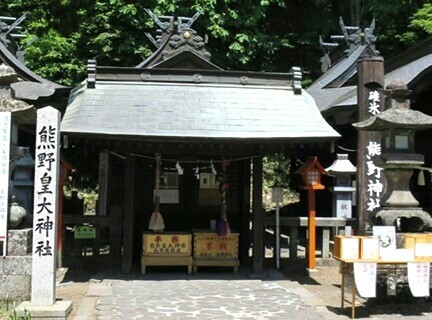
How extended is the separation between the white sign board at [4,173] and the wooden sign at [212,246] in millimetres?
4459

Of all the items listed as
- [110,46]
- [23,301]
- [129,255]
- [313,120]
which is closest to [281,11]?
[110,46]

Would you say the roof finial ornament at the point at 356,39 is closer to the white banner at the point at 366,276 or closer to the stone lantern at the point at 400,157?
the stone lantern at the point at 400,157

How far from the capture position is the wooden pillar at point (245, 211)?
1295 cm

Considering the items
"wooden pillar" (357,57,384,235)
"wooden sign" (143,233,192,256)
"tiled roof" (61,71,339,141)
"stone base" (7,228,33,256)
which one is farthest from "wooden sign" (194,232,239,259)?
"stone base" (7,228,33,256)

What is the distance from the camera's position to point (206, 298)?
938cm

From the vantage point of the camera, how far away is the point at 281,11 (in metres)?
27.0

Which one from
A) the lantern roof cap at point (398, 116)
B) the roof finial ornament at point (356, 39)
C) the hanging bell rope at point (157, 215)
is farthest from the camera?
the roof finial ornament at point (356, 39)

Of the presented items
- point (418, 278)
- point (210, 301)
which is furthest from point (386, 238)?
point (210, 301)

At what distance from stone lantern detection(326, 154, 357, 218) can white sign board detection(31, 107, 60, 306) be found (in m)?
7.91

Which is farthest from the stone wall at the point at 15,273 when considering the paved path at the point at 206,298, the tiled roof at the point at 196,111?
the tiled roof at the point at 196,111

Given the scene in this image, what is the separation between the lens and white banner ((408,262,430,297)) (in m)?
8.53

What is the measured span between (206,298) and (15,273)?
3226 mm

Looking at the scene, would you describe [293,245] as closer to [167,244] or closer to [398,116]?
[167,244]

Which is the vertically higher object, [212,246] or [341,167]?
[341,167]
